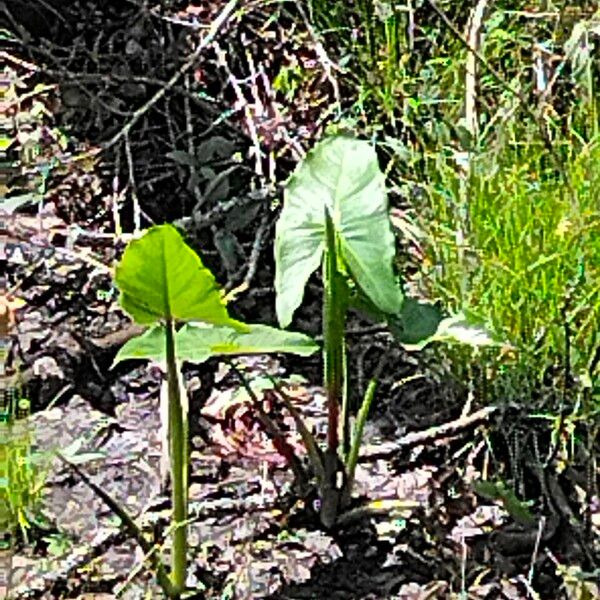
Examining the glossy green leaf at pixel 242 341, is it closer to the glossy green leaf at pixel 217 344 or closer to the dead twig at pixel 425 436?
the glossy green leaf at pixel 217 344

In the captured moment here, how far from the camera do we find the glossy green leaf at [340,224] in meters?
1.45

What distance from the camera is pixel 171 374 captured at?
137cm

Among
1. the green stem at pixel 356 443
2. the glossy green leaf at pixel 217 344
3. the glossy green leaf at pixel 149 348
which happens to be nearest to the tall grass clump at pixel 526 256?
the green stem at pixel 356 443

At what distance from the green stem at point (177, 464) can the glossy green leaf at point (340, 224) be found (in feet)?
0.45

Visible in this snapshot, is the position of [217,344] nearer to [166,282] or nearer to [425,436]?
[166,282]

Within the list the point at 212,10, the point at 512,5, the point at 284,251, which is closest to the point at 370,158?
the point at 284,251

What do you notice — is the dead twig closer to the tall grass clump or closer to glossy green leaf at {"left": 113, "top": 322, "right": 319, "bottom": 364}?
the tall grass clump

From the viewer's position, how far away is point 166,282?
1294mm

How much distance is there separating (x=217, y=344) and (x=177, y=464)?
141 millimetres

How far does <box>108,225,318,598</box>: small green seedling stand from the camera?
4.19ft

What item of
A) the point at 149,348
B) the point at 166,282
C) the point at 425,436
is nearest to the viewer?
the point at 166,282

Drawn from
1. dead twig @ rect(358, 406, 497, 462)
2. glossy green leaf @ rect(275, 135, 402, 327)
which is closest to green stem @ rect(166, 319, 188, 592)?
glossy green leaf @ rect(275, 135, 402, 327)

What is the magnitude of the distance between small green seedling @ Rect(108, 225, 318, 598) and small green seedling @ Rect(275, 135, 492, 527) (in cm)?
6

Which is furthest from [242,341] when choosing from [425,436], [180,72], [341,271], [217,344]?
[180,72]
